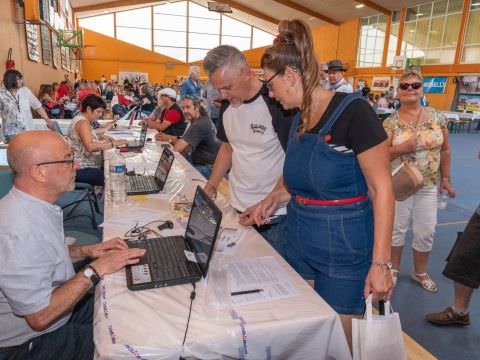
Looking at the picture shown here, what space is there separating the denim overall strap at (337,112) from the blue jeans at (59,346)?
3.58 feet

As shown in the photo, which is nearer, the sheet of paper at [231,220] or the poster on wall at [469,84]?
the sheet of paper at [231,220]

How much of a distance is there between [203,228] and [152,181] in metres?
1.27

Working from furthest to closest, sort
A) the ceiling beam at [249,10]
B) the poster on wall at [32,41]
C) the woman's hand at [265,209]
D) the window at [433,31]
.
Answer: the ceiling beam at [249,10]
the window at [433,31]
the poster on wall at [32,41]
the woman's hand at [265,209]

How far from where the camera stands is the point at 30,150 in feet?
4.04

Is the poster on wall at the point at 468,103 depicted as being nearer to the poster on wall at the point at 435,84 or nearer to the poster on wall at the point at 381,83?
the poster on wall at the point at 435,84

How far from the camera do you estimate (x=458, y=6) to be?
43.2 feet

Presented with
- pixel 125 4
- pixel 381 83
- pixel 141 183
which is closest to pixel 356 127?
pixel 141 183

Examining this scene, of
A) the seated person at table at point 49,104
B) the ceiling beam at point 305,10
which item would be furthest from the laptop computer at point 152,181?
the ceiling beam at point 305,10

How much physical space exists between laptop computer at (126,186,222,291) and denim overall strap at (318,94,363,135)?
424 millimetres

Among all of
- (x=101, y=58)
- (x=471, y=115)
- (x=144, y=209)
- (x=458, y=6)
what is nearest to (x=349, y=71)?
(x=458, y=6)

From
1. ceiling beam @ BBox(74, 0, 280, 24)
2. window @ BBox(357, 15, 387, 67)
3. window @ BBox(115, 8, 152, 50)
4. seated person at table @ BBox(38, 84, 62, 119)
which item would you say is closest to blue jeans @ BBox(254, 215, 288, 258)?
seated person at table @ BBox(38, 84, 62, 119)

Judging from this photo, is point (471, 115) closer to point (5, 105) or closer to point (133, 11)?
point (5, 105)

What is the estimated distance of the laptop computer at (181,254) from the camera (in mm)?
1201

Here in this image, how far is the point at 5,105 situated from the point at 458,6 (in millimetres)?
14741
